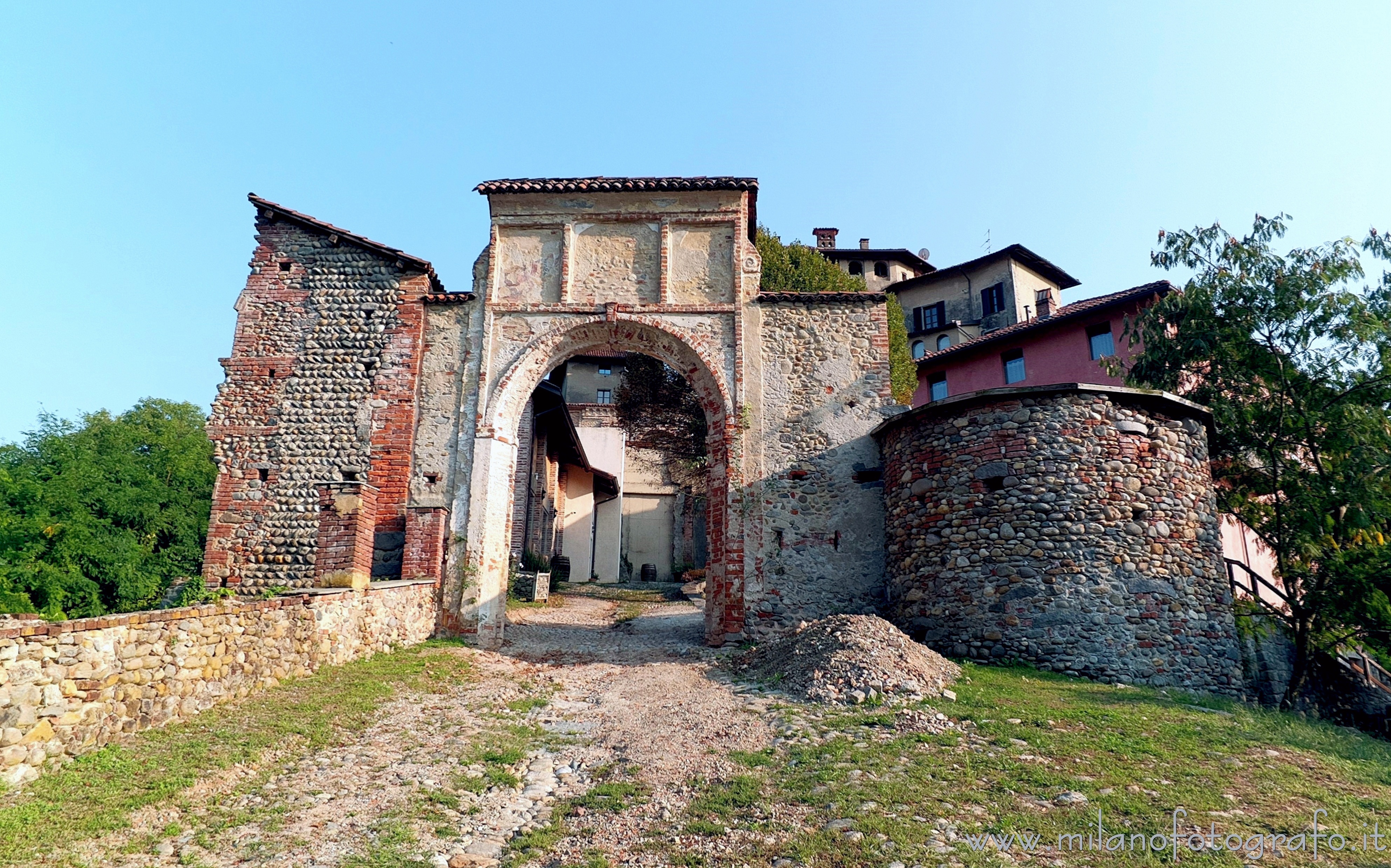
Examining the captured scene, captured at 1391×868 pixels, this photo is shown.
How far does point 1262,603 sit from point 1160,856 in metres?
9.12

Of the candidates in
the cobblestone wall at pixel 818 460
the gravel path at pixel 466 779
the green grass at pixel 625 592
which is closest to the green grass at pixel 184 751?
the gravel path at pixel 466 779

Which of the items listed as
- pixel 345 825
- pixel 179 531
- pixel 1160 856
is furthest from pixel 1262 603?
pixel 179 531

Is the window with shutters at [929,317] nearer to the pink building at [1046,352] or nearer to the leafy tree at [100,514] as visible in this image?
the pink building at [1046,352]

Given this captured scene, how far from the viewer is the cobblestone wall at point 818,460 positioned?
12727 mm

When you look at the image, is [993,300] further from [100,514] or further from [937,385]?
[100,514]

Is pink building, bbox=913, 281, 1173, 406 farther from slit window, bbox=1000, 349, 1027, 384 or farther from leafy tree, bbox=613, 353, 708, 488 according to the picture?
leafy tree, bbox=613, 353, 708, 488

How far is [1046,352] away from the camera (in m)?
24.2

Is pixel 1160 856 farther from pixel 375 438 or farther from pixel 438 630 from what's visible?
pixel 375 438

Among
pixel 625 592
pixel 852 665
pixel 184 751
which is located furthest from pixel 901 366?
pixel 184 751

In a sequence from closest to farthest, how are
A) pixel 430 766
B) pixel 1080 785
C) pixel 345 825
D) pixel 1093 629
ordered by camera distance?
pixel 345 825
pixel 1080 785
pixel 430 766
pixel 1093 629

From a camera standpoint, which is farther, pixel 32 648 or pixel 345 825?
pixel 32 648

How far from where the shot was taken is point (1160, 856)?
15.1 feet

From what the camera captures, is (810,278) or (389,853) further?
(810,278)

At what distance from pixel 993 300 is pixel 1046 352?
37.2 ft
